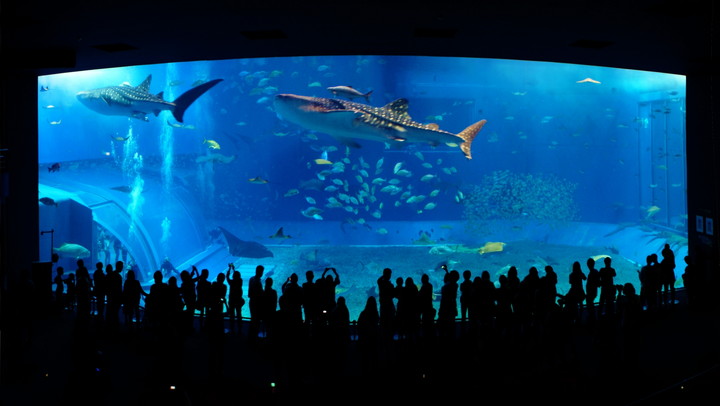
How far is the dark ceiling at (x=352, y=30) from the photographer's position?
20.4 ft

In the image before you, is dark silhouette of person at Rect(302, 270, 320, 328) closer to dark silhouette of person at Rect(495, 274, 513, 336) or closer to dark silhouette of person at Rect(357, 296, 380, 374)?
dark silhouette of person at Rect(357, 296, 380, 374)

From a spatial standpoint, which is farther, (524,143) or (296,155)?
(524,143)

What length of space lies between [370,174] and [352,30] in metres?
25.5

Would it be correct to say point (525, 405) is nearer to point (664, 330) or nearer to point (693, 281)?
point (664, 330)

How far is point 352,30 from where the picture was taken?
7297 mm

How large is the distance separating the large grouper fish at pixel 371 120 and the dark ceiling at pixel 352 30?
1.47m

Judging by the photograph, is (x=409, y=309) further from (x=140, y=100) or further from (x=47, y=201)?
(x=47, y=201)

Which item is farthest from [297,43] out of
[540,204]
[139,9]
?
[540,204]

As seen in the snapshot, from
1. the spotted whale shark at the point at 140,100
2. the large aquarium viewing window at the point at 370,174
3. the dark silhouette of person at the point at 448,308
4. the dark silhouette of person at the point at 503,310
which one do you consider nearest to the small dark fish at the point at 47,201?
the large aquarium viewing window at the point at 370,174

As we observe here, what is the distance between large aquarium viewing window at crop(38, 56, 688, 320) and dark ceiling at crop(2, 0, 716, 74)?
1.80 metres

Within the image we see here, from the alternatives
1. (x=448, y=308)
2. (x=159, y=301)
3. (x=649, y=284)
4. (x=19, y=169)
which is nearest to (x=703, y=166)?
(x=649, y=284)

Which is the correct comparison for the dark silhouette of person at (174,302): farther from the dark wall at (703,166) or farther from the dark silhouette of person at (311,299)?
the dark wall at (703,166)

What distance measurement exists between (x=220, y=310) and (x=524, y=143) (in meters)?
41.7

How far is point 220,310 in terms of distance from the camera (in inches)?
247
